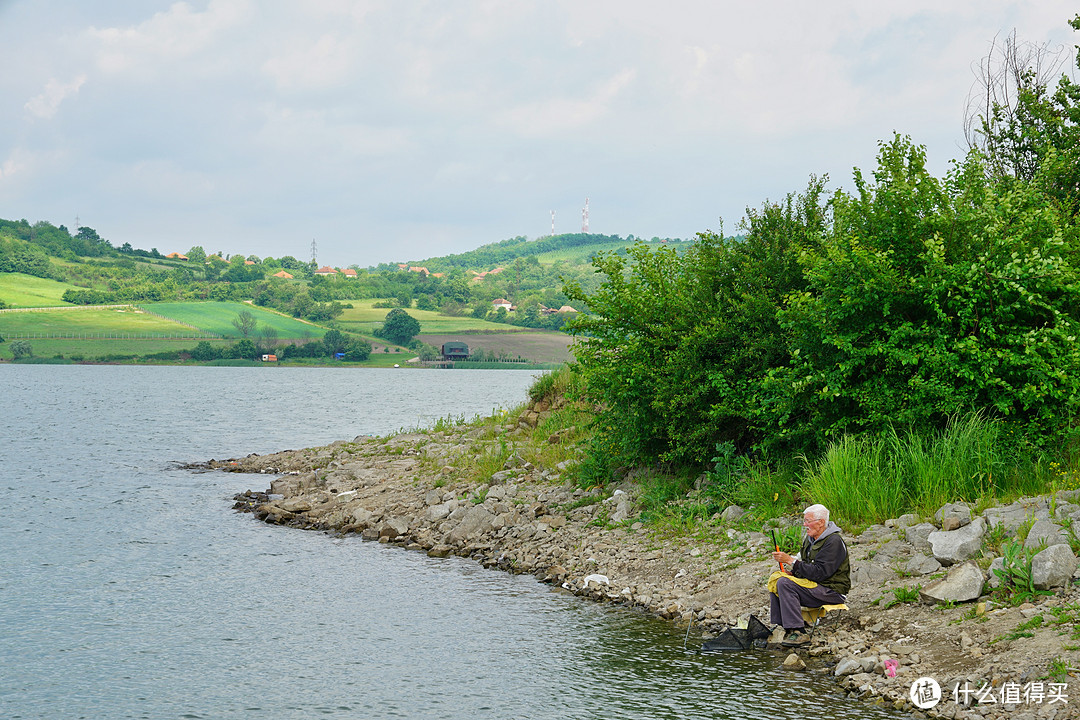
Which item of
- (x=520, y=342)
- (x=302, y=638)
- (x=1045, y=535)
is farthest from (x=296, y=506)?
(x=520, y=342)

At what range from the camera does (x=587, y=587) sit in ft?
47.1

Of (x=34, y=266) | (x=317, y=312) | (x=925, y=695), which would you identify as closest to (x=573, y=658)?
(x=925, y=695)

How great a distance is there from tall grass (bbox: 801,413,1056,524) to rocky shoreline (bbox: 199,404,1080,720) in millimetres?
559

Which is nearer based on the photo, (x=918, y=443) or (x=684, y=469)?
(x=918, y=443)

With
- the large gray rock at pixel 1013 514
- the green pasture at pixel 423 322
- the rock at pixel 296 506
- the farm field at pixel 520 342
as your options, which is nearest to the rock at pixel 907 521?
the large gray rock at pixel 1013 514

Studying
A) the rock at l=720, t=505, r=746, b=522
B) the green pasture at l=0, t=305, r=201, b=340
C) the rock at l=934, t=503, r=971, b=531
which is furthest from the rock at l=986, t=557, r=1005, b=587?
the green pasture at l=0, t=305, r=201, b=340

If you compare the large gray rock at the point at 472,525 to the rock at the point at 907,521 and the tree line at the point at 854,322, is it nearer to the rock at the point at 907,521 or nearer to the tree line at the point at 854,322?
the tree line at the point at 854,322

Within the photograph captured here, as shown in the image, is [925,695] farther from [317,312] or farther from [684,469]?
[317,312]

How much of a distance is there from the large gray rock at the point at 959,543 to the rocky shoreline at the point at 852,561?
17mm

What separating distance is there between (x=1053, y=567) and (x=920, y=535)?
211 cm

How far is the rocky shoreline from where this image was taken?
Answer: 9047 millimetres

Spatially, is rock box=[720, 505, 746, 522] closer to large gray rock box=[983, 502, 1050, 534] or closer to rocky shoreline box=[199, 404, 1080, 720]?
rocky shoreline box=[199, 404, 1080, 720]

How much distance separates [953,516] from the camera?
1171cm

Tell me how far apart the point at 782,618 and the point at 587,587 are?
4.09 meters
